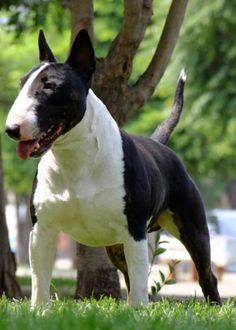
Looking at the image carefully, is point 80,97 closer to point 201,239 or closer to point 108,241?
point 108,241

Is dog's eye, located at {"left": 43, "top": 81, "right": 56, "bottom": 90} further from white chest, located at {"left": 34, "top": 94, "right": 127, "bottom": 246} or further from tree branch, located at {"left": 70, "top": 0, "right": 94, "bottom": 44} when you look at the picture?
tree branch, located at {"left": 70, "top": 0, "right": 94, "bottom": 44}

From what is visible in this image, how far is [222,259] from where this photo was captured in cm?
2642

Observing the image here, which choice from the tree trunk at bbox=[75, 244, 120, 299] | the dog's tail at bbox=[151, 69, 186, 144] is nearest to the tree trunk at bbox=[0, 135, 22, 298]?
the tree trunk at bbox=[75, 244, 120, 299]

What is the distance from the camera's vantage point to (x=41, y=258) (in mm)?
7371

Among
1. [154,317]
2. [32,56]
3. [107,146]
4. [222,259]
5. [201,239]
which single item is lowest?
[222,259]

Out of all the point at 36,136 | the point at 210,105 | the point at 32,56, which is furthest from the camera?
the point at 32,56

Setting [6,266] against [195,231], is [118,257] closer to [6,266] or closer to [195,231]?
[195,231]

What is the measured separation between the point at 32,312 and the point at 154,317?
0.71 meters

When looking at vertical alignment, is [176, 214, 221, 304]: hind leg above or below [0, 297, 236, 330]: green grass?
below

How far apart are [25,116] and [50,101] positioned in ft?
0.92

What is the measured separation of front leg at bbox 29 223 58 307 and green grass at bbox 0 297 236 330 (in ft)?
0.87

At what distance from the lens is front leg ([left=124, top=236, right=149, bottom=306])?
7223 millimetres

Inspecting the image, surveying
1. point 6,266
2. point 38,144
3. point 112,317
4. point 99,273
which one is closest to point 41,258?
point 38,144

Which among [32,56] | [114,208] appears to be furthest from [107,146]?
[32,56]
